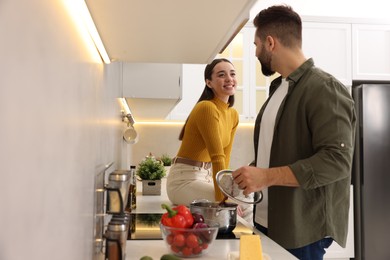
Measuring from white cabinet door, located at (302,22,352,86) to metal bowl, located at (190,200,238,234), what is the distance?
2.54 m

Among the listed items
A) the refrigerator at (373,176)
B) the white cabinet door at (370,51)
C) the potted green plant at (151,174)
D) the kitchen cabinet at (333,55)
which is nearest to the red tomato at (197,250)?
the potted green plant at (151,174)

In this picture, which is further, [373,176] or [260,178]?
[373,176]

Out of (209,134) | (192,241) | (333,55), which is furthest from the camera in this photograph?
(333,55)

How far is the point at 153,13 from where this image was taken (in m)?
0.69

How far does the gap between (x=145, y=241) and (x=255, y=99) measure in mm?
2564

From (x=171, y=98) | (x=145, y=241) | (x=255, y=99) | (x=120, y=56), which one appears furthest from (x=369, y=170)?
(x=120, y=56)

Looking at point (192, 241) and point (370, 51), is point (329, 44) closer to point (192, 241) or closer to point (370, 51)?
point (370, 51)

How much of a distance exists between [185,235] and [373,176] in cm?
252

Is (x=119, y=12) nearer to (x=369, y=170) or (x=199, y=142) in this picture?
(x=199, y=142)

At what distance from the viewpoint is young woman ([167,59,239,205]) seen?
5.81ft

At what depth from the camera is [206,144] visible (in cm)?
178

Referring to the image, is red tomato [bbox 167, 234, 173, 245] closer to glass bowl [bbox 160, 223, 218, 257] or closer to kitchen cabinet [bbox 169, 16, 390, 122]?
glass bowl [bbox 160, 223, 218, 257]

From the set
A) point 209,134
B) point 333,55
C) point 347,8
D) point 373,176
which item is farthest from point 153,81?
point 347,8

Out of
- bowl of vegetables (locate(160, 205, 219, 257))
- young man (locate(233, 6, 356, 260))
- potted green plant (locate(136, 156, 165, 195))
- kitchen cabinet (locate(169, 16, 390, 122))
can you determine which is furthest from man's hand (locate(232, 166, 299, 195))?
kitchen cabinet (locate(169, 16, 390, 122))
